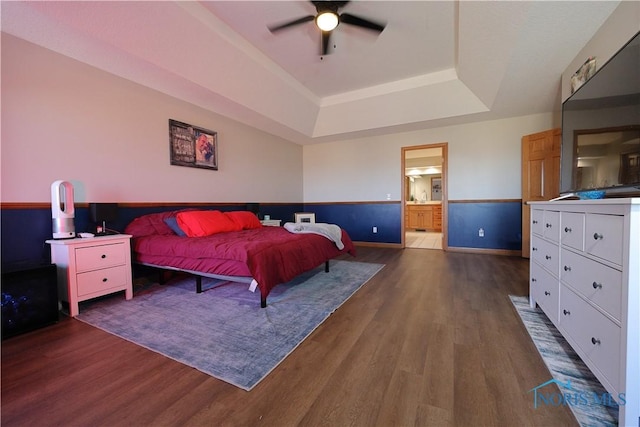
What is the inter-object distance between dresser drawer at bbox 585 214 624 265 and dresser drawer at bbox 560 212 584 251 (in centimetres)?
7

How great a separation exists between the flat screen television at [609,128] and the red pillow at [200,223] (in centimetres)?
363

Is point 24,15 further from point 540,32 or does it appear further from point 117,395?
A: point 540,32

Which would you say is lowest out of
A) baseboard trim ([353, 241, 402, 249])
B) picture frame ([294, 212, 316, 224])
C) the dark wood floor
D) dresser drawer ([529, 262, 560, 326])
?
the dark wood floor

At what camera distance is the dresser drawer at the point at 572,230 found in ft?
4.60

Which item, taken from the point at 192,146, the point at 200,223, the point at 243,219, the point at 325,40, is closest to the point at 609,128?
the point at 325,40

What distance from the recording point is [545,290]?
6.30ft

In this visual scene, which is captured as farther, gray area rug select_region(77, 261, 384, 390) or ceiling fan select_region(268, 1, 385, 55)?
ceiling fan select_region(268, 1, 385, 55)

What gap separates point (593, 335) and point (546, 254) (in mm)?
829

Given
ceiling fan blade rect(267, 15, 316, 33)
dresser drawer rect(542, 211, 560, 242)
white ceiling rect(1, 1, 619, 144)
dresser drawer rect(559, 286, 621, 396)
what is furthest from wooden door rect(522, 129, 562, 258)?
ceiling fan blade rect(267, 15, 316, 33)

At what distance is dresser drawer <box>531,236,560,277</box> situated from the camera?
5.69 ft

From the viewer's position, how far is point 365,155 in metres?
5.71

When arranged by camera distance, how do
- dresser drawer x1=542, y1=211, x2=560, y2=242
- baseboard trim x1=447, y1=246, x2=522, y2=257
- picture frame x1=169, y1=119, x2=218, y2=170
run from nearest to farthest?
1. dresser drawer x1=542, y1=211, x2=560, y2=242
2. picture frame x1=169, y1=119, x2=218, y2=170
3. baseboard trim x1=447, y1=246, x2=522, y2=257

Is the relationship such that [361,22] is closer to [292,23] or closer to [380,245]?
[292,23]

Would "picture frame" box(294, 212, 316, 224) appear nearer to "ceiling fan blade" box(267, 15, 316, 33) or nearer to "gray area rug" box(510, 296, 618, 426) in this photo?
"ceiling fan blade" box(267, 15, 316, 33)
